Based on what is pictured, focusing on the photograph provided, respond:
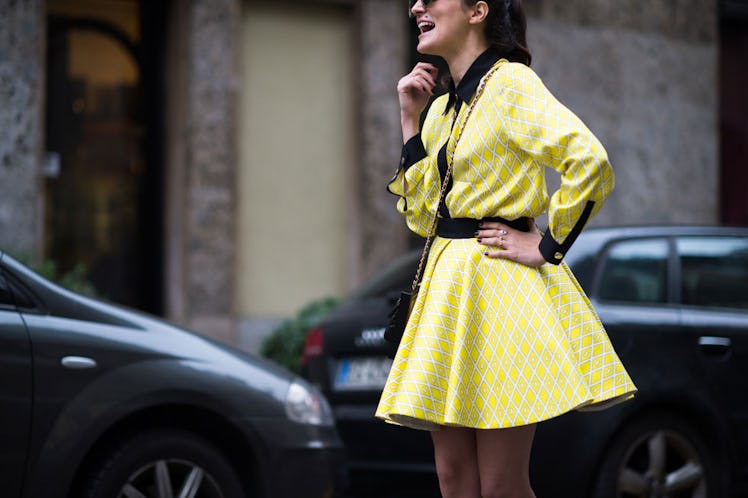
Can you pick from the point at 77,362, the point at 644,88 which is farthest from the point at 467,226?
the point at 644,88

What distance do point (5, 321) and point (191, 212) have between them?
6.76 m

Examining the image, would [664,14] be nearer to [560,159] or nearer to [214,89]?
[214,89]

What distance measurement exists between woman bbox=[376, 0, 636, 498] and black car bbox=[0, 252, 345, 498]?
187 centimetres

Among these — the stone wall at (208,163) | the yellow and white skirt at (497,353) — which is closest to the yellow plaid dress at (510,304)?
the yellow and white skirt at (497,353)

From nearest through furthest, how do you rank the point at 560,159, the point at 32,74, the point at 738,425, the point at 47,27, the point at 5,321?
1. the point at 560,159
2. the point at 5,321
3. the point at 738,425
4. the point at 32,74
5. the point at 47,27

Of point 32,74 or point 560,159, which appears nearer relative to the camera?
point 560,159

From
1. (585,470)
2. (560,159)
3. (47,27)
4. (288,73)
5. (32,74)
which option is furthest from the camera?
(288,73)

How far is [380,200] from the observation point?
12352mm

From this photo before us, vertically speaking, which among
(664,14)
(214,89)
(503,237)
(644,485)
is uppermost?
(664,14)

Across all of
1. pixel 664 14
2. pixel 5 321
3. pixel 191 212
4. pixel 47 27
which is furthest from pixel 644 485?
pixel 664 14

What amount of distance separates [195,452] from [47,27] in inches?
286

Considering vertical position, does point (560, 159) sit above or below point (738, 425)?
above

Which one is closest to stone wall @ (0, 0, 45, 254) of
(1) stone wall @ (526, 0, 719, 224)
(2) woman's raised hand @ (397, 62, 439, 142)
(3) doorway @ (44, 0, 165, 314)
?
(3) doorway @ (44, 0, 165, 314)

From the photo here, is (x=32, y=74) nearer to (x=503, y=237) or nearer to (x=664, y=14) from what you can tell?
(x=664, y=14)
